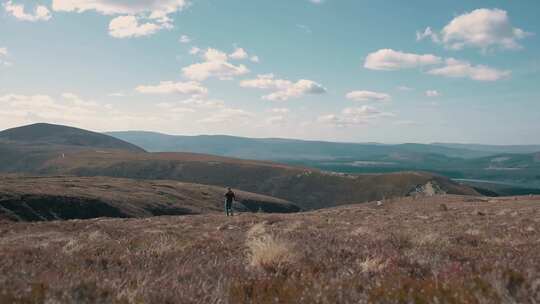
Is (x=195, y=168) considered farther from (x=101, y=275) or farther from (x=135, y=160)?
(x=101, y=275)

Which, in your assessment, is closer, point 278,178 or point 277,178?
point 277,178

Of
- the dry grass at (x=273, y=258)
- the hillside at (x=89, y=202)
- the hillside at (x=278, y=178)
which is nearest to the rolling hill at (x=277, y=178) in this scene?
the hillside at (x=278, y=178)

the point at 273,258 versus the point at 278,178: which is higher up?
the point at 273,258

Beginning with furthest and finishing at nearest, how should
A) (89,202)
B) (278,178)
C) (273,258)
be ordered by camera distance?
(278,178) → (89,202) → (273,258)

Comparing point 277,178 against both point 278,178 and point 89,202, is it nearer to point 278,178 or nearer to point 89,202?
point 278,178

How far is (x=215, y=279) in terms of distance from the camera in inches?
217

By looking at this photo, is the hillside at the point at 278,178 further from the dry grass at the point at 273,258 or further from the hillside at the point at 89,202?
the dry grass at the point at 273,258

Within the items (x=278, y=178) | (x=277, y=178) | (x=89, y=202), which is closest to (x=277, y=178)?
(x=277, y=178)

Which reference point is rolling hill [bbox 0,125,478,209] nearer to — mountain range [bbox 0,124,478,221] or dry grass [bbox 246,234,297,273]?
mountain range [bbox 0,124,478,221]

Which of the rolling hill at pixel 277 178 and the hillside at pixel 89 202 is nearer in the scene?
the hillside at pixel 89 202

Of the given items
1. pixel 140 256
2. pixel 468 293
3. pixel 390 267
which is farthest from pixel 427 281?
pixel 140 256

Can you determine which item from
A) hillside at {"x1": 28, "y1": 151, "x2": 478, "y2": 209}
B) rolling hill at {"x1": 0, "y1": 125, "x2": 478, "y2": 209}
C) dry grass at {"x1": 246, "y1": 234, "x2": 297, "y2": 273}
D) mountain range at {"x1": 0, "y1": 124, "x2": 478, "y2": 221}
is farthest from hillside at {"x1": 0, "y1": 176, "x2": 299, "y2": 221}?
rolling hill at {"x1": 0, "y1": 125, "x2": 478, "y2": 209}

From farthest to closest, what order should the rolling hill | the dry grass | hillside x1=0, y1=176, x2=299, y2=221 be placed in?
the rolling hill
hillside x1=0, y1=176, x2=299, y2=221
the dry grass

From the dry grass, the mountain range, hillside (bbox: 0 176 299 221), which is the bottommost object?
the mountain range
